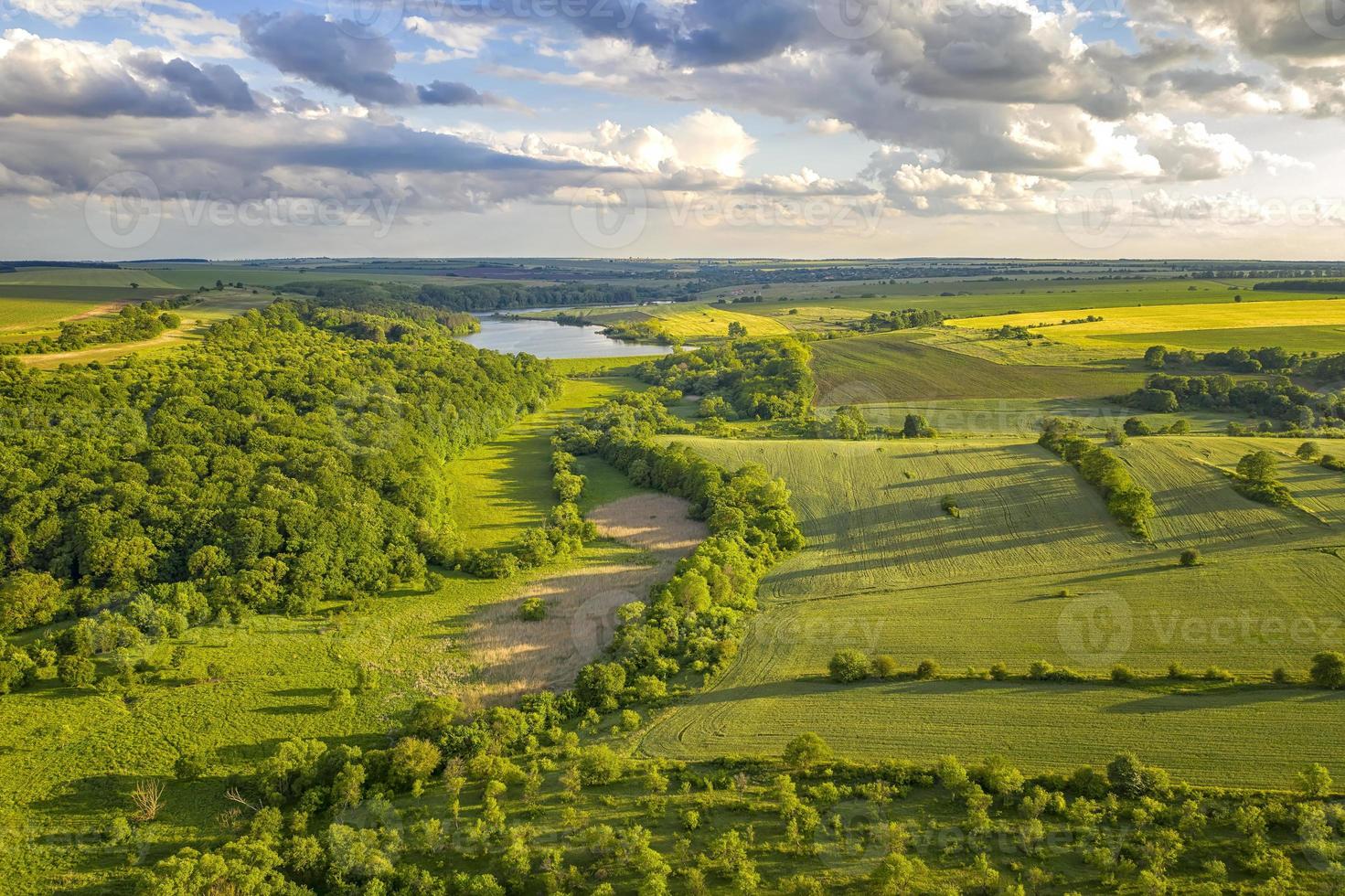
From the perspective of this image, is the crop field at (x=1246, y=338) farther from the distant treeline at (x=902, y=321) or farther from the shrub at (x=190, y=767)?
the shrub at (x=190, y=767)

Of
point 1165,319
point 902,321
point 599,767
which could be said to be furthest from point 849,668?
point 1165,319

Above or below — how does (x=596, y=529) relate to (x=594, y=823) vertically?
above

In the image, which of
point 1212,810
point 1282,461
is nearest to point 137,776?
point 1212,810

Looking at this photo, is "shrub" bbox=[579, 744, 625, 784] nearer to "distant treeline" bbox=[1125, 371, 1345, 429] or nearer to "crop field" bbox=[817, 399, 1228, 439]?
"crop field" bbox=[817, 399, 1228, 439]

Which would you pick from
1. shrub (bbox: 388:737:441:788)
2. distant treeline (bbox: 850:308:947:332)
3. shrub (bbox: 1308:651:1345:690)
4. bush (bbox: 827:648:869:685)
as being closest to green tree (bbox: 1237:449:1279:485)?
shrub (bbox: 1308:651:1345:690)

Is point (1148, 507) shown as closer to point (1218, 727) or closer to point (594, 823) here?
point (1218, 727)
